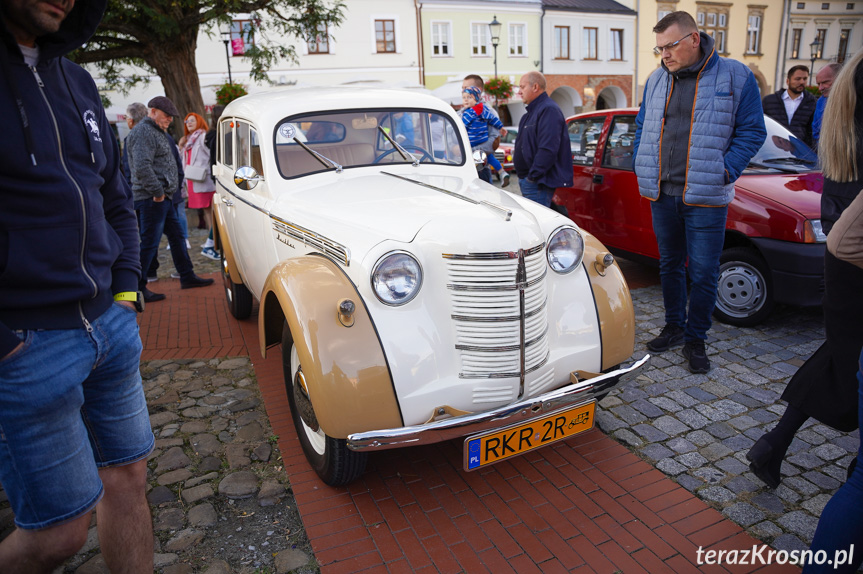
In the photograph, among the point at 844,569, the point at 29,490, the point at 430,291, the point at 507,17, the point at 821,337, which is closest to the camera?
the point at 29,490

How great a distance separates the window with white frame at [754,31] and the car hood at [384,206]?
37.6m

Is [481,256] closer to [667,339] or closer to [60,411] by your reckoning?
[60,411]

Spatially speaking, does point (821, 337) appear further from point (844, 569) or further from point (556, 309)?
point (844, 569)

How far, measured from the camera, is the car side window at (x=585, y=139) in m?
6.05

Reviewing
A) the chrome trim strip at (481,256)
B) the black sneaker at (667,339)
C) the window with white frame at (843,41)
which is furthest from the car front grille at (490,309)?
the window with white frame at (843,41)

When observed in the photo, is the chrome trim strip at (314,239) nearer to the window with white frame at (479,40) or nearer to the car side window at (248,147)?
the car side window at (248,147)

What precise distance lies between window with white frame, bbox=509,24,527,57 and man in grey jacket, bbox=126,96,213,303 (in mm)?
25573

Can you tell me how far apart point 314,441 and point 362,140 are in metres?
2.10

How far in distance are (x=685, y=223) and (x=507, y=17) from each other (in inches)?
1080

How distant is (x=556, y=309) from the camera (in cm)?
301

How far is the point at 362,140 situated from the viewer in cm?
411

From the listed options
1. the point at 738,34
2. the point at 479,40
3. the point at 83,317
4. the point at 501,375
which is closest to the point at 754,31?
the point at 738,34

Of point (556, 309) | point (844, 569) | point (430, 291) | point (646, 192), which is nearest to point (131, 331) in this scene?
point (430, 291)

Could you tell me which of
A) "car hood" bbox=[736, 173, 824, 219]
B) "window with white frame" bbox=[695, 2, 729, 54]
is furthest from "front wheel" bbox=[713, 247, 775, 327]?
"window with white frame" bbox=[695, 2, 729, 54]
